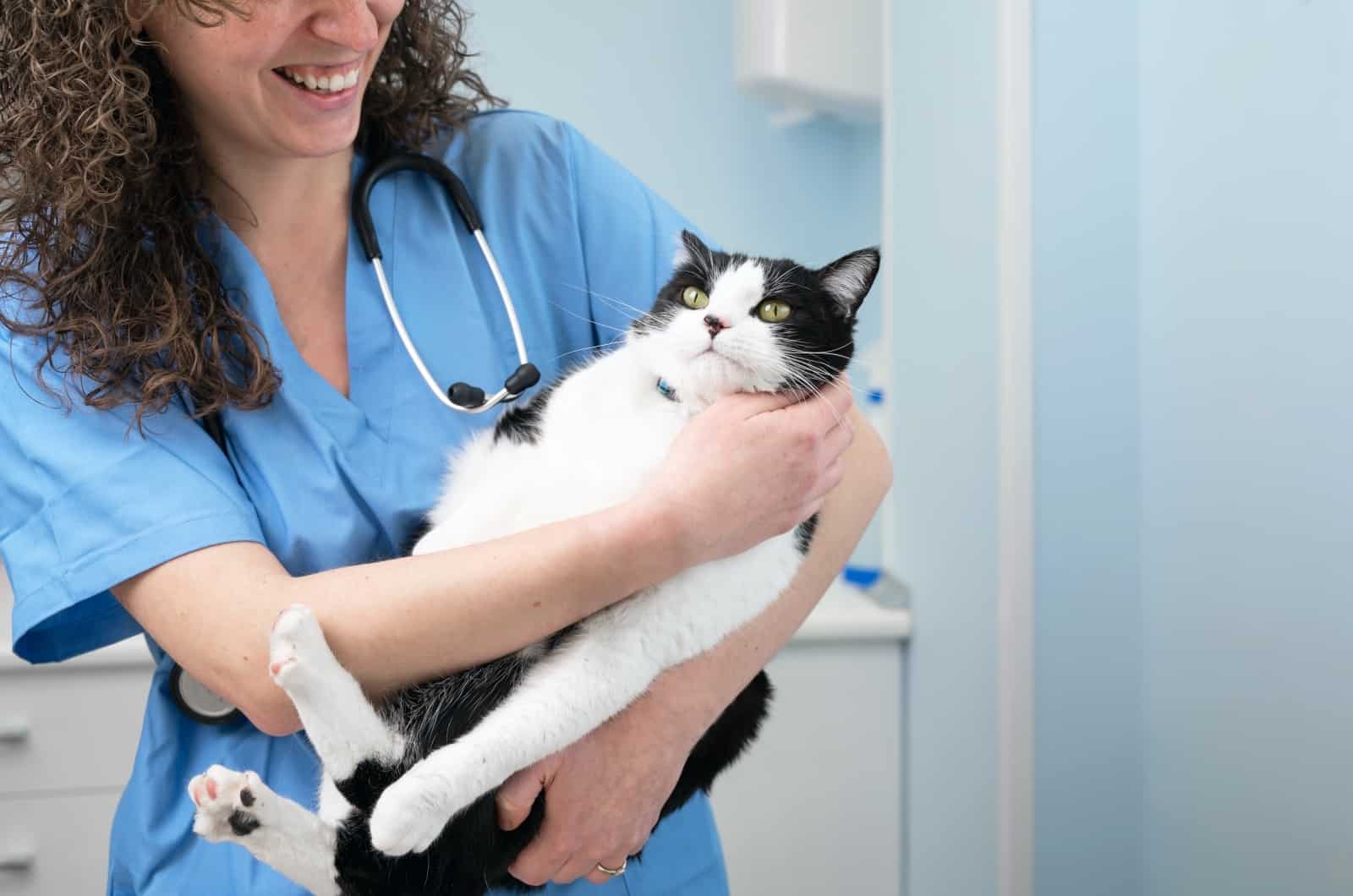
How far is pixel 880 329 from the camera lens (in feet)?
7.45

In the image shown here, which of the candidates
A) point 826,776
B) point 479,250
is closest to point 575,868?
point 479,250

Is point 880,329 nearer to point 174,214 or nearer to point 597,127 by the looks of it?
point 597,127

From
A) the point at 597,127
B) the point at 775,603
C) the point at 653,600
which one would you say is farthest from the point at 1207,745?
the point at 597,127

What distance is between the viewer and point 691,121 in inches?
89.4

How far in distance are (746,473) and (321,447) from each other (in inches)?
14.5

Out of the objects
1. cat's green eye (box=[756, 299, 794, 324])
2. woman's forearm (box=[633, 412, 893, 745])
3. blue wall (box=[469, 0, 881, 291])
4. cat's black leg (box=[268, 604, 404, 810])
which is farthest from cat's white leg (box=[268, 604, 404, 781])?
blue wall (box=[469, 0, 881, 291])

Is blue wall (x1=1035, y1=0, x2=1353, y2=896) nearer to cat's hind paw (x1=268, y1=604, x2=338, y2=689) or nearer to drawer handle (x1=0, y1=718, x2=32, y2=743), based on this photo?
cat's hind paw (x1=268, y1=604, x2=338, y2=689)

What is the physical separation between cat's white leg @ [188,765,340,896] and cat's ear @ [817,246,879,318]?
616mm

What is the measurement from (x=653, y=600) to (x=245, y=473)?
0.36 m

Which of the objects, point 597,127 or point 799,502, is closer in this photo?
point 799,502

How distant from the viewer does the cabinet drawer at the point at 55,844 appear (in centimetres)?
163

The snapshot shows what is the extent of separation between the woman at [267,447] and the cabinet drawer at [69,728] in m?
0.75

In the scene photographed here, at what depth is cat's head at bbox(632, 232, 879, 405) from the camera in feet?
3.04

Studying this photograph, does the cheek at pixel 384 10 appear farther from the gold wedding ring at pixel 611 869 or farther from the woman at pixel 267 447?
the gold wedding ring at pixel 611 869
